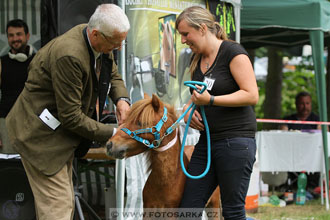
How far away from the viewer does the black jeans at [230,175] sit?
121 inches

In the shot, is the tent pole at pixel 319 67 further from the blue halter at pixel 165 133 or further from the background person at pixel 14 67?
the blue halter at pixel 165 133

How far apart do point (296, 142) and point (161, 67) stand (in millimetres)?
3051

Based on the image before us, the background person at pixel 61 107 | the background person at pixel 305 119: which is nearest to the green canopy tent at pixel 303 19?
the background person at pixel 305 119

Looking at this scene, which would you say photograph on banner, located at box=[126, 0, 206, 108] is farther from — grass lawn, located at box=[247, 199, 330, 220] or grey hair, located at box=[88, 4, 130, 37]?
grass lawn, located at box=[247, 199, 330, 220]

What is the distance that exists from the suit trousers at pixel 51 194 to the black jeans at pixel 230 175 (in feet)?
2.43

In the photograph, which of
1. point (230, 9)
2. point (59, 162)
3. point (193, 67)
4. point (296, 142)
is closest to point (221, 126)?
point (193, 67)

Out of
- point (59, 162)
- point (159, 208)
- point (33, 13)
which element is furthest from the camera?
point (33, 13)

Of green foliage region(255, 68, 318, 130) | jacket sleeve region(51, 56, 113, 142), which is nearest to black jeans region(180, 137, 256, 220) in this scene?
jacket sleeve region(51, 56, 113, 142)

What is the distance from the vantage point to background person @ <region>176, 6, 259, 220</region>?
9.86 ft

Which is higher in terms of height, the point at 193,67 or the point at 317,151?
the point at 193,67

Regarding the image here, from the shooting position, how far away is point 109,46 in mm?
3121

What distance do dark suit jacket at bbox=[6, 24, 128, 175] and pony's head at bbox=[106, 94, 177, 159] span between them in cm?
8

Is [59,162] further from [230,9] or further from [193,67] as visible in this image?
[230,9]

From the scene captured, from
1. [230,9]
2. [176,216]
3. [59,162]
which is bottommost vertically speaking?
[176,216]
